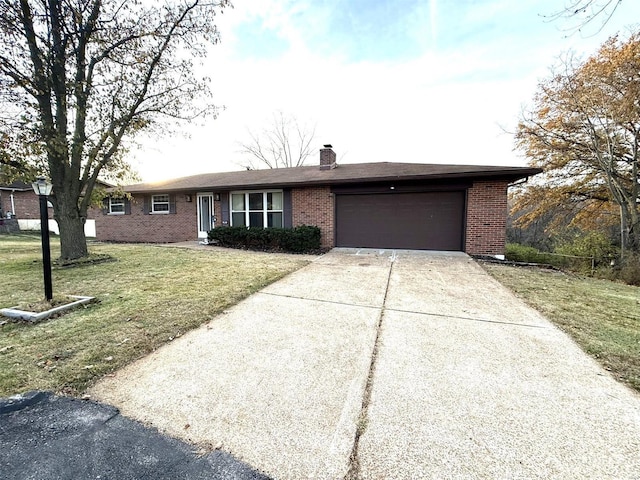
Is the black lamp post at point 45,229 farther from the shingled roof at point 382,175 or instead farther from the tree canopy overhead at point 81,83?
the shingled roof at point 382,175

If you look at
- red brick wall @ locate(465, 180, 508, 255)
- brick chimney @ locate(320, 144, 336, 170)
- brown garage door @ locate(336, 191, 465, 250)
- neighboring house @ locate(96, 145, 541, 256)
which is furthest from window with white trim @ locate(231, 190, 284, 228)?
red brick wall @ locate(465, 180, 508, 255)

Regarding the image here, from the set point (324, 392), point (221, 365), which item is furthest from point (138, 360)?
point (324, 392)

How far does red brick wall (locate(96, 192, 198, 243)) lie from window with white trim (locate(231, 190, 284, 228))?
224cm

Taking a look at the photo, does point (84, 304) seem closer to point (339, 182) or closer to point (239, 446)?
point (239, 446)

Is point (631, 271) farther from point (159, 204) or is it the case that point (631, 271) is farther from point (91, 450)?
point (159, 204)

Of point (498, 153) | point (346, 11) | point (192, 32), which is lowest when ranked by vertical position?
point (498, 153)

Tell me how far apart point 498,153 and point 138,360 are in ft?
55.5

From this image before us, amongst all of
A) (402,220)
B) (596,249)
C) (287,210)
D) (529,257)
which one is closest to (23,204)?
(287,210)

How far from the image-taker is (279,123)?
29.6 m

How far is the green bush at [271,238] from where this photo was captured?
31.3 ft

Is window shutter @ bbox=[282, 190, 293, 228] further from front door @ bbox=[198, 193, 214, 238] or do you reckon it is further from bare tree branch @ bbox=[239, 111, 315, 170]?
bare tree branch @ bbox=[239, 111, 315, 170]

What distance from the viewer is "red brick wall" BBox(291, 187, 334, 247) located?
10289mm

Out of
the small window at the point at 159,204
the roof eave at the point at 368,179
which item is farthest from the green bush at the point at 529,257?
the small window at the point at 159,204

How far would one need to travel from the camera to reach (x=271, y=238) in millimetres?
9930
